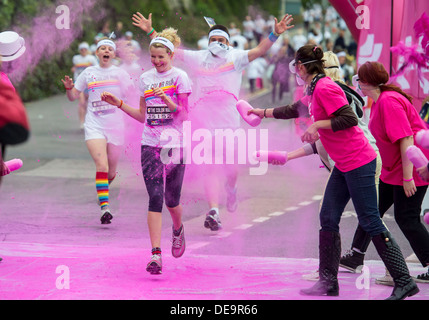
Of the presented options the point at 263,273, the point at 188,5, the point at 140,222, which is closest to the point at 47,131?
the point at 140,222

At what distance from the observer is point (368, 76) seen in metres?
6.22

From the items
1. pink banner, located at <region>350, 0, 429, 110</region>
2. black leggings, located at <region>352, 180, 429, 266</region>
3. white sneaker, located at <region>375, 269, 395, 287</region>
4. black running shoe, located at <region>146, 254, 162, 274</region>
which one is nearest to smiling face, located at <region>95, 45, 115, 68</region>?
pink banner, located at <region>350, 0, 429, 110</region>

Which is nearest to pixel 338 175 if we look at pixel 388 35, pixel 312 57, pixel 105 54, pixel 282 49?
pixel 312 57

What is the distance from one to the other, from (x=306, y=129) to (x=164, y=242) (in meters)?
2.08

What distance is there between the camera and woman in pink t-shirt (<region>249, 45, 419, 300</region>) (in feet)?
19.2

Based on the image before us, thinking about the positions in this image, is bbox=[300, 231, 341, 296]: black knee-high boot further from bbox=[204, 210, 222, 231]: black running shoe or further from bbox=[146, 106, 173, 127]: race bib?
bbox=[204, 210, 222, 231]: black running shoe

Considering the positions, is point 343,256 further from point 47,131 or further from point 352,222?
point 47,131

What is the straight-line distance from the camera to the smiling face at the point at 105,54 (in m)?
9.01

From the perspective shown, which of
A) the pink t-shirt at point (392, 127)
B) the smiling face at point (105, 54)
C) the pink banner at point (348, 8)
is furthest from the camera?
the pink banner at point (348, 8)

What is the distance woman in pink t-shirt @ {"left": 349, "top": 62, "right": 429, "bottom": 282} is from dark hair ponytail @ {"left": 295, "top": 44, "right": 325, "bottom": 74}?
1.21ft

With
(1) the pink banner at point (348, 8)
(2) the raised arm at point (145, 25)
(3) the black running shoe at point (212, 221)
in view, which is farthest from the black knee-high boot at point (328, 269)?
(1) the pink banner at point (348, 8)

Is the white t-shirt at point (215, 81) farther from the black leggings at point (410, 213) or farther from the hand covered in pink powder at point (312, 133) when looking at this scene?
the hand covered in pink powder at point (312, 133)

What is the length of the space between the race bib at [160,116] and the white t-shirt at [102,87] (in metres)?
2.24

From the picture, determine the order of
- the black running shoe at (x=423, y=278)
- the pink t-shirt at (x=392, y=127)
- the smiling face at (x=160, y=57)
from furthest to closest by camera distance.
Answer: the smiling face at (x=160, y=57) < the black running shoe at (x=423, y=278) < the pink t-shirt at (x=392, y=127)
